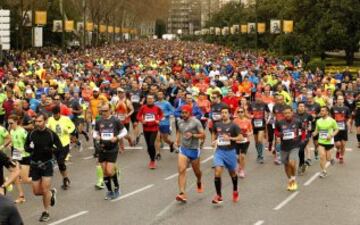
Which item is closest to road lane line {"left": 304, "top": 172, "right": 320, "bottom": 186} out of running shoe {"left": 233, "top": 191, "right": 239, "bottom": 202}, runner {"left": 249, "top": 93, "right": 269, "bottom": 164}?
runner {"left": 249, "top": 93, "right": 269, "bottom": 164}

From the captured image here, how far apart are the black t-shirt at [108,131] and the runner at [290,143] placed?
3.05 m

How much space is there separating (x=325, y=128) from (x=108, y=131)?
487 cm

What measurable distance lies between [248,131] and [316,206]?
3022mm

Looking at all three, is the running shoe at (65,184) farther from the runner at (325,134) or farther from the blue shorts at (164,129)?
the runner at (325,134)

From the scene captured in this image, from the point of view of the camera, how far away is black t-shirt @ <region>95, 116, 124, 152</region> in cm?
1201

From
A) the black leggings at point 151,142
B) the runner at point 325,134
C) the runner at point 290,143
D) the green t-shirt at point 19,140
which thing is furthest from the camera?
the black leggings at point 151,142

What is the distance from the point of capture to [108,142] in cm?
1202

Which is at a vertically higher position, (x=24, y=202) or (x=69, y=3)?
(x=69, y=3)

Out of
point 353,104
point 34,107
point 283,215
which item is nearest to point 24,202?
point 283,215

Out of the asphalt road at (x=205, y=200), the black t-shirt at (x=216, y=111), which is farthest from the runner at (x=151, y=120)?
the black t-shirt at (x=216, y=111)

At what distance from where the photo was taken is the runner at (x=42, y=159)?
10680mm

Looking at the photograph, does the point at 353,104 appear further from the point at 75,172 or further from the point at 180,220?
the point at 180,220

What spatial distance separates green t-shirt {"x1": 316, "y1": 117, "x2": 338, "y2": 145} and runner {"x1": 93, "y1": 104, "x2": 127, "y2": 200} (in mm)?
4588

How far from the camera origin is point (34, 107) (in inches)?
706
